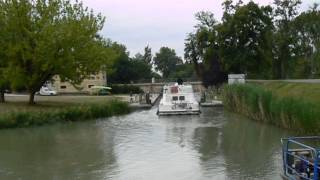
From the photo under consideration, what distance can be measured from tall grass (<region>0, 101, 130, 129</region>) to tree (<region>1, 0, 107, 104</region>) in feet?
12.9

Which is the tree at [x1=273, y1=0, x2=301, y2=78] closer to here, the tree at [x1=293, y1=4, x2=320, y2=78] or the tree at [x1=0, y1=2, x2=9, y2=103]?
the tree at [x1=293, y1=4, x2=320, y2=78]

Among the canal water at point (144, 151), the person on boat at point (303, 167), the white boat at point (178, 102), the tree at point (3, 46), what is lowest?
the canal water at point (144, 151)

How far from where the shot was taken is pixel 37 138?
1326 inches

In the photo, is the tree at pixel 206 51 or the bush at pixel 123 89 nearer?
the tree at pixel 206 51

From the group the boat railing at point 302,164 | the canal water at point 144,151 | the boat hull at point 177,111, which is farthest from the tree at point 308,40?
the boat railing at point 302,164

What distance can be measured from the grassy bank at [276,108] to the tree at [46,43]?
1261cm

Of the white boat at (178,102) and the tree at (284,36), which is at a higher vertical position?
the tree at (284,36)

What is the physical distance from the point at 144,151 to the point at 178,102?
24.0 meters

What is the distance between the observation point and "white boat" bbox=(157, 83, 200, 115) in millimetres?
49219

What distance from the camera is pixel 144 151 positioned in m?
27.0

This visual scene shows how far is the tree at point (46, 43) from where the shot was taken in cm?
4678

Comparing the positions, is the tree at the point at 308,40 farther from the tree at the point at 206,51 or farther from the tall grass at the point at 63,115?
the tall grass at the point at 63,115

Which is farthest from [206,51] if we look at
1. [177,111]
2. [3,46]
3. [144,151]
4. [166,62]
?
[166,62]

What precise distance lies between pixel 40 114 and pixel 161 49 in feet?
418
